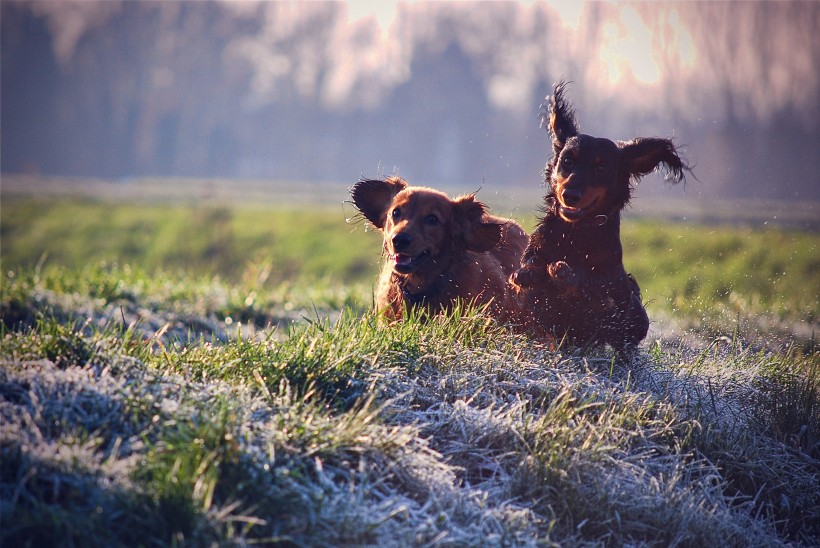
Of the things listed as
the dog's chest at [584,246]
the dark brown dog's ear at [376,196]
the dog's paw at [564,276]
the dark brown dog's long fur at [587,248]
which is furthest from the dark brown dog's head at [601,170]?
the dark brown dog's ear at [376,196]

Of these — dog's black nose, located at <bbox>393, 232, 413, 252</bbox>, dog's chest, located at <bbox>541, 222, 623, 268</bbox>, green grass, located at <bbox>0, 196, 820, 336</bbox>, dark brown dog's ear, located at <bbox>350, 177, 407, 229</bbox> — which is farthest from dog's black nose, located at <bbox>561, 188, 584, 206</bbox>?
green grass, located at <bbox>0, 196, 820, 336</bbox>

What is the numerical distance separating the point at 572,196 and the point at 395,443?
173 cm

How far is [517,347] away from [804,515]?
5.36 feet

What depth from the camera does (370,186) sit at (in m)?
5.48

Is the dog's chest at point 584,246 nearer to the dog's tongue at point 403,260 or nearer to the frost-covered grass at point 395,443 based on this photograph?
the frost-covered grass at point 395,443

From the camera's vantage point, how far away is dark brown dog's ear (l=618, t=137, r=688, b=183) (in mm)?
4492

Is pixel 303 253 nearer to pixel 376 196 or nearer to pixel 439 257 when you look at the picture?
pixel 376 196

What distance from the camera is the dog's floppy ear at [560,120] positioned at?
4.77m

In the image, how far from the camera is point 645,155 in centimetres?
451

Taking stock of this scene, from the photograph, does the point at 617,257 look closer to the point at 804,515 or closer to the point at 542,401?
the point at 542,401

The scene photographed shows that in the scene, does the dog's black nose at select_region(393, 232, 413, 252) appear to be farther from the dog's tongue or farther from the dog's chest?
the dog's chest

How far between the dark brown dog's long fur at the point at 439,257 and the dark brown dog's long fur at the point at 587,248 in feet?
1.20

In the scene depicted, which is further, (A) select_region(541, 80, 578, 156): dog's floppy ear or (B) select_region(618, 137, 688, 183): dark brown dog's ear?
(A) select_region(541, 80, 578, 156): dog's floppy ear

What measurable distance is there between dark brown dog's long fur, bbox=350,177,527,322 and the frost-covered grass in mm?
391
